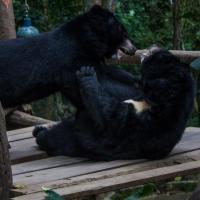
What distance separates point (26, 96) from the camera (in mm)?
4969

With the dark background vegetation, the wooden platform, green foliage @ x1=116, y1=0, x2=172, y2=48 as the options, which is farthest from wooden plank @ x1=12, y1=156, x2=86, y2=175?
green foliage @ x1=116, y1=0, x2=172, y2=48

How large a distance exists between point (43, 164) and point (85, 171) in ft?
1.46

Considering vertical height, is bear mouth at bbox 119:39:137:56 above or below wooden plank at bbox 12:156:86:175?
above

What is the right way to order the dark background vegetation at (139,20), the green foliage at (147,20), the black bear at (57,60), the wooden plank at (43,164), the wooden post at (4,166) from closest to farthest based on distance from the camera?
the wooden post at (4,166)
the wooden plank at (43,164)
the black bear at (57,60)
the dark background vegetation at (139,20)
the green foliage at (147,20)

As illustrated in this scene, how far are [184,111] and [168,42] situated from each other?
282 inches

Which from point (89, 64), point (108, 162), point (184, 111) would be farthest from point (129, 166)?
point (89, 64)

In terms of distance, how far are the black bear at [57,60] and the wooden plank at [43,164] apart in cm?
41

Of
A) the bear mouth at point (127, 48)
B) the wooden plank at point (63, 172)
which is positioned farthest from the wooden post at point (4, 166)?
the bear mouth at point (127, 48)

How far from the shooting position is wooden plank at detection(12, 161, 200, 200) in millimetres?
3668

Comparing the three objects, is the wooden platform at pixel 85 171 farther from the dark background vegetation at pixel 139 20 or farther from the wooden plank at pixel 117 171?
the dark background vegetation at pixel 139 20

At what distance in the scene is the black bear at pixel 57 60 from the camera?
4844mm

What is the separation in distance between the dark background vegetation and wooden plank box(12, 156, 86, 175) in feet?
11.6

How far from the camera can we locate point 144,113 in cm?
450

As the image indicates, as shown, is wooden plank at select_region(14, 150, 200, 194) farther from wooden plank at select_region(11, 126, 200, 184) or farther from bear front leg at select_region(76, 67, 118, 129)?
bear front leg at select_region(76, 67, 118, 129)
